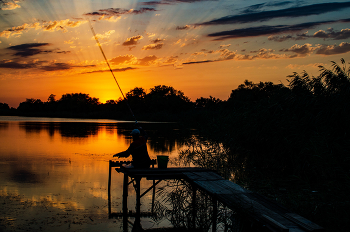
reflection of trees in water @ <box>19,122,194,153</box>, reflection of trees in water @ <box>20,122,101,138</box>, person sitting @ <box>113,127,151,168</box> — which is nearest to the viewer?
person sitting @ <box>113,127,151,168</box>

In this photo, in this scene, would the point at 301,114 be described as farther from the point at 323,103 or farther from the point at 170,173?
the point at 170,173

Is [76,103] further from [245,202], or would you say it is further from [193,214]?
[245,202]

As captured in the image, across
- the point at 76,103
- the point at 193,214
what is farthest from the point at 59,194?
the point at 76,103

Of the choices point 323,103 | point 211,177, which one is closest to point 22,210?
point 211,177

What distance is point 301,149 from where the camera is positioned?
11.3 meters

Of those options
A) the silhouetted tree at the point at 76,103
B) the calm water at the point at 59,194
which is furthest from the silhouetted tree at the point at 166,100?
the calm water at the point at 59,194

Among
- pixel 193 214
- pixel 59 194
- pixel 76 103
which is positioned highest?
pixel 76 103

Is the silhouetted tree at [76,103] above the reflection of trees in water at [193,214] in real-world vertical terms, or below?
above

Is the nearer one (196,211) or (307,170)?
(196,211)

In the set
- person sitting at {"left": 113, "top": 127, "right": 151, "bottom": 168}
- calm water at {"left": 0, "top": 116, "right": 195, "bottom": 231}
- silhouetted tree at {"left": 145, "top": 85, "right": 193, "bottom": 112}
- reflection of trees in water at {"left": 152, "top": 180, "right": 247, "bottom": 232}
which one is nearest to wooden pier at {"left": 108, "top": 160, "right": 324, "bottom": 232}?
person sitting at {"left": 113, "top": 127, "right": 151, "bottom": 168}

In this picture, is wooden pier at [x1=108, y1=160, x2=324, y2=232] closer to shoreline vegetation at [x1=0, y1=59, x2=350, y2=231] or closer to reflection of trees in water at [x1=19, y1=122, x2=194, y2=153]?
shoreline vegetation at [x1=0, y1=59, x2=350, y2=231]

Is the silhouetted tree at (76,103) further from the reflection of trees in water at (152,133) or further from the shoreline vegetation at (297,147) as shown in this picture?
the shoreline vegetation at (297,147)

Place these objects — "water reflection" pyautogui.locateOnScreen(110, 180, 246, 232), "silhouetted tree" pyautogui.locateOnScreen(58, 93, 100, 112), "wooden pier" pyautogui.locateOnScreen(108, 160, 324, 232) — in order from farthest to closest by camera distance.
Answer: "silhouetted tree" pyautogui.locateOnScreen(58, 93, 100, 112), "water reflection" pyautogui.locateOnScreen(110, 180, 246, 232), "wooden pier" pyautogui.locateOnScreen(108, 160, 324, 232)

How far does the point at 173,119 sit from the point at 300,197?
237 feet
